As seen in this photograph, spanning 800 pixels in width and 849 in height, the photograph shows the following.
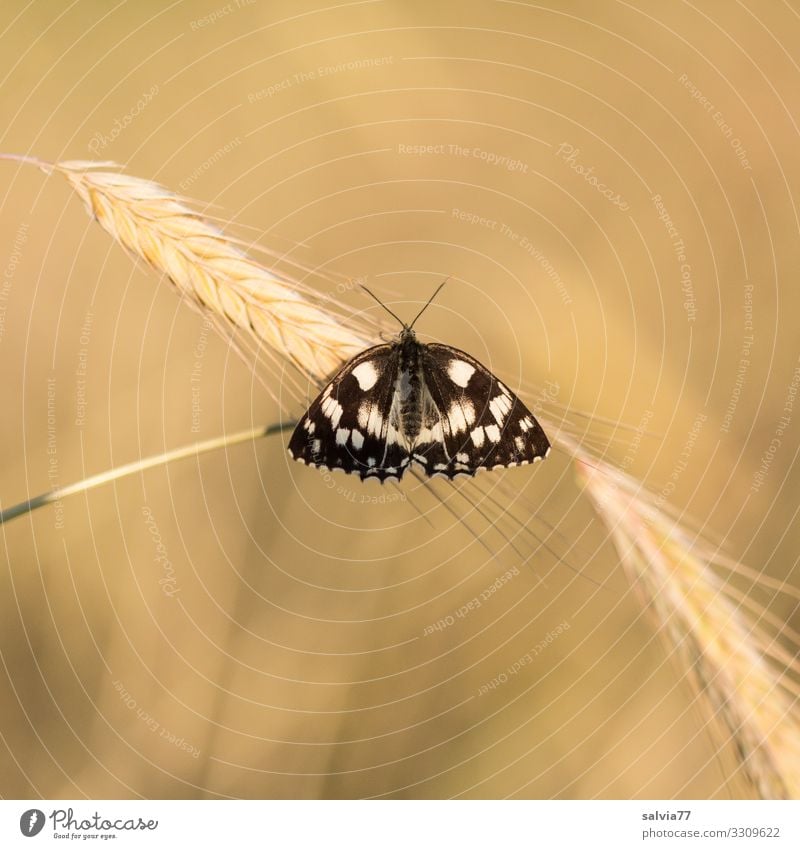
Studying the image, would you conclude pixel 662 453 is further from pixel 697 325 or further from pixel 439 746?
pixel 439 746

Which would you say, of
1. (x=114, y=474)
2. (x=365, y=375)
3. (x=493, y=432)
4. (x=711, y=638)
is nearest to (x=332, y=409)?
(x=365, y=375)

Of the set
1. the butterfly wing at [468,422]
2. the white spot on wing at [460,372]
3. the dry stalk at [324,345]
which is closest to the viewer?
the dry stalk at [324,345]

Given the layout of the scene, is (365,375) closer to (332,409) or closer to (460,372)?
(332,409)

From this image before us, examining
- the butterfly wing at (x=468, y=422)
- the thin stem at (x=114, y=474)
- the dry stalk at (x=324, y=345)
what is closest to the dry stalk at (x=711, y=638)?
the dry stalk at (x=324, y=345)

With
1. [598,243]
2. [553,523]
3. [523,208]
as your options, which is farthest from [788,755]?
[523,208]

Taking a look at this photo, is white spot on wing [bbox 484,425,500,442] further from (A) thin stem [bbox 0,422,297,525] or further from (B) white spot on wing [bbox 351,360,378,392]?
(A) thin stem [bbox 0,422,297,525]

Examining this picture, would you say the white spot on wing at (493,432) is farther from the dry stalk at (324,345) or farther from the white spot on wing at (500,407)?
the dry stalk at (324,345)

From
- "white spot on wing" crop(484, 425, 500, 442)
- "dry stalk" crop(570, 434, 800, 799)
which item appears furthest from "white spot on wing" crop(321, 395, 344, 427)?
"dry stalk" crop(570, 434, 800, 799)
